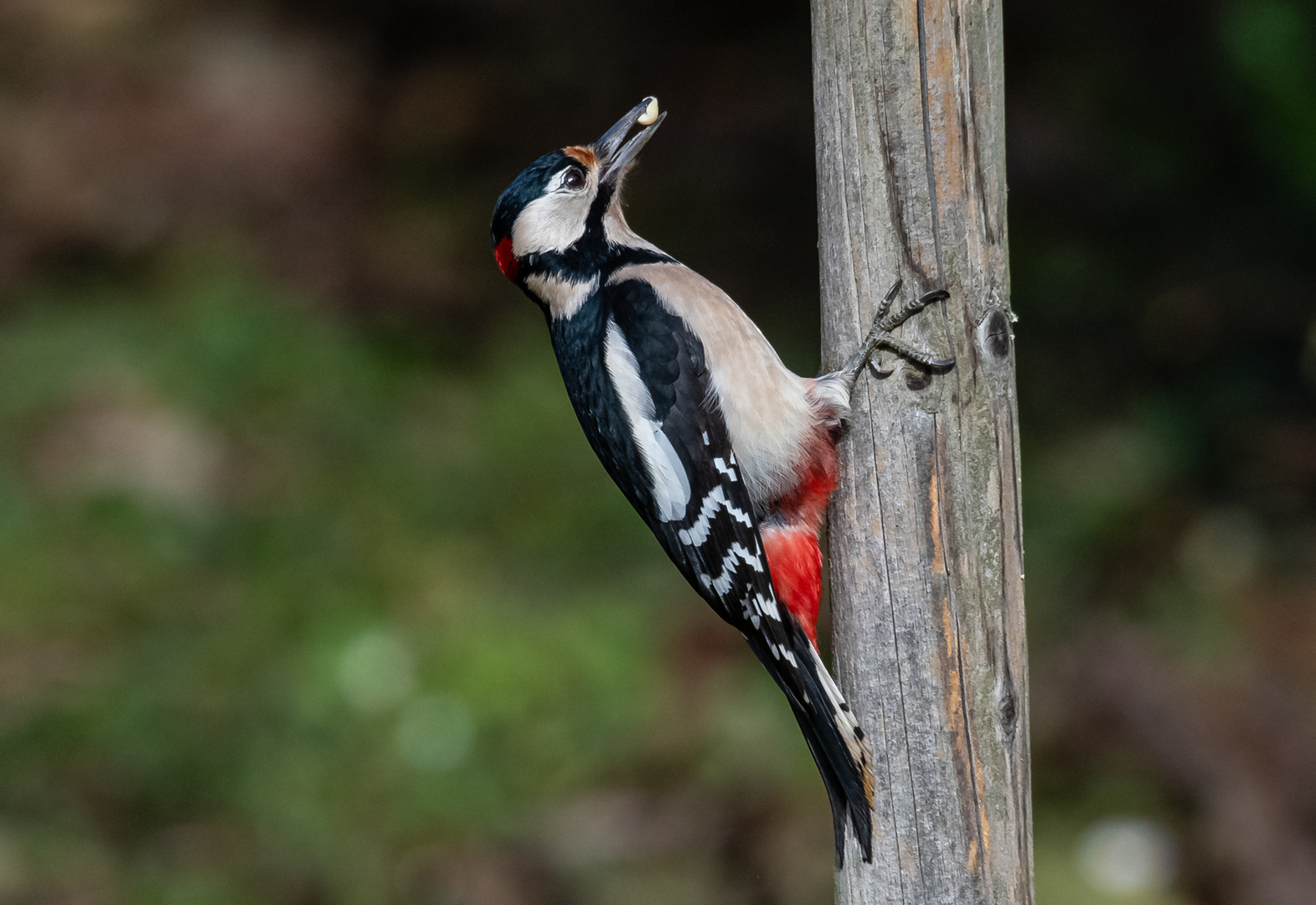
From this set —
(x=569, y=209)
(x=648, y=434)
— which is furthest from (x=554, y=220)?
(x=648, y=434)

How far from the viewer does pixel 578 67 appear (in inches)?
375

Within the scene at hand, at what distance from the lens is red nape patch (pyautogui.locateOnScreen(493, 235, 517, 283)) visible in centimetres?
279

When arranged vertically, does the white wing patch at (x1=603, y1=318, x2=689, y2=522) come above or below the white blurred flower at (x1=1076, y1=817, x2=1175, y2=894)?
above

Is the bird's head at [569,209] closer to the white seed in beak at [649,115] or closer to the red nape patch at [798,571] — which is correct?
the white seed in beak at [649,115]

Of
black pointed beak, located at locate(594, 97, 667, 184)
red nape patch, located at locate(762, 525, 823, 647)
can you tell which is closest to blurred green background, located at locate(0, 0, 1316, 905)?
red nape patch, located at locate(762, 525, 823, 647)

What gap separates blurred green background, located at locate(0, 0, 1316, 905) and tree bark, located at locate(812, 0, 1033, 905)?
2.21m

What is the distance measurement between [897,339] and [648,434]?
2.05ft

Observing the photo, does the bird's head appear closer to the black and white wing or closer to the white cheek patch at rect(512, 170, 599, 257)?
the white cheek patch at rect(512, 170, 599, 257)

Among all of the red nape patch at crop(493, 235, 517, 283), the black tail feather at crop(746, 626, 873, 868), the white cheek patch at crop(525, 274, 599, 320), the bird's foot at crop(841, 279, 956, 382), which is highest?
the red nape patch at crop(493, 235, 517, 283)

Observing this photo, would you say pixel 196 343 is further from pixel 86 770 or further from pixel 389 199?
pixel 86 770

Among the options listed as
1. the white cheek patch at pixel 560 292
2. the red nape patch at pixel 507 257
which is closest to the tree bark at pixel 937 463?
the white cheek patch at pixel 560 292

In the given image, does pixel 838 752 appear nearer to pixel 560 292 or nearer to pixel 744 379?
pixel 744 379

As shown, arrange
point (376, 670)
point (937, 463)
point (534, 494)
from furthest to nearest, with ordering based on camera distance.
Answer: point (534, 494) → point (376, 670) → point (937, 463)

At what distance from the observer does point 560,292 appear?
9.27 ft
